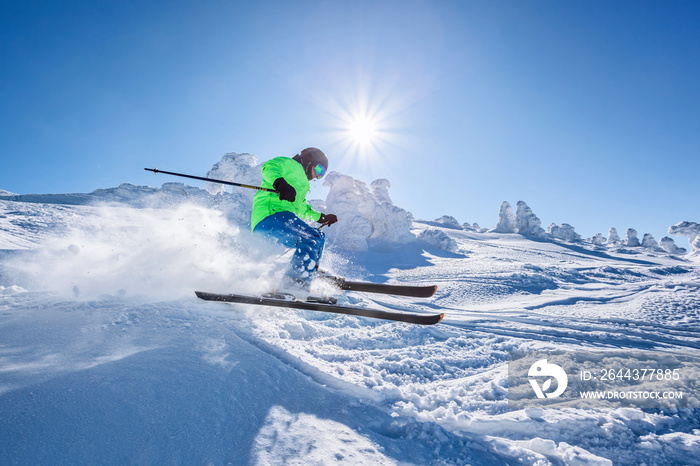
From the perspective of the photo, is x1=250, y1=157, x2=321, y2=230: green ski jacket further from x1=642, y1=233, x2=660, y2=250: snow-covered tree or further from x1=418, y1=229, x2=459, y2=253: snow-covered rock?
x1=642, y1=233, x2=660, y2=250: snow-covered tree

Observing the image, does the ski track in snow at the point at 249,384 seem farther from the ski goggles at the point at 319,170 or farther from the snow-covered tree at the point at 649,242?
the snow-covered tree at the point at 649,242

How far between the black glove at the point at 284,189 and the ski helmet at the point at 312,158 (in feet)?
3.27

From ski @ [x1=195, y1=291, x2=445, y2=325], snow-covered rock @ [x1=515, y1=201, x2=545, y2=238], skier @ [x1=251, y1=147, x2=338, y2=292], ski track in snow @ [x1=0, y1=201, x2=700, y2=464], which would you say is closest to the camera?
ski track in snow @ [x1=0, y1=201, x2=700, y2=464]

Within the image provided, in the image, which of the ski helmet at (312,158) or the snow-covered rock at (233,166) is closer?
the ski helmet at (312,158)

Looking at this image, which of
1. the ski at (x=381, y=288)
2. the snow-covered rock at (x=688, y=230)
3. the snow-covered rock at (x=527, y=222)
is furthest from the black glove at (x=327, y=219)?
the snow-covered rock at (x=688, y=230)

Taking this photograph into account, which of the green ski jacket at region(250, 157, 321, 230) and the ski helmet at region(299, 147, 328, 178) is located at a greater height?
the ski helmet at region(299, 147, 328, 178)

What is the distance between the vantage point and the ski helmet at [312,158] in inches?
199

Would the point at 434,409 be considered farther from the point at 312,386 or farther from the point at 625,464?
the point at 625,464

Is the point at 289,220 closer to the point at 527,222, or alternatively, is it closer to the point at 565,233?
the point at 527,222

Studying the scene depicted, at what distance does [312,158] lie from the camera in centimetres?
506

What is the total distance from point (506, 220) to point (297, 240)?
49.3m

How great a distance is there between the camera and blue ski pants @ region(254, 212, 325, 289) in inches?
169

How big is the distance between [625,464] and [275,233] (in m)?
4.15

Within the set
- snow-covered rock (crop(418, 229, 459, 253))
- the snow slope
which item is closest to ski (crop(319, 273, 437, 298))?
the snow slope
